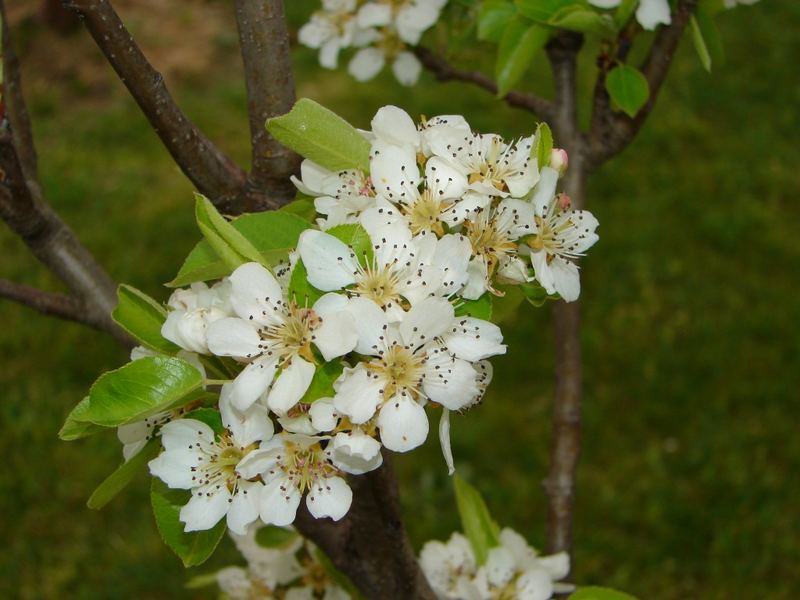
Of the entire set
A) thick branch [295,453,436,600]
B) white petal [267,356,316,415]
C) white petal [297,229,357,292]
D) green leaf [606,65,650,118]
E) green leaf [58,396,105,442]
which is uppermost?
white petal [297,229,357,292]

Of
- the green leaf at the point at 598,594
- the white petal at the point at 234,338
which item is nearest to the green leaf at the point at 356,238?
the white petal at the point at 234,338

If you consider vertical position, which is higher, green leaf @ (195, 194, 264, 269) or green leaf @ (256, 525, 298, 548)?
green leaf @ (195, 194, 264, 269)

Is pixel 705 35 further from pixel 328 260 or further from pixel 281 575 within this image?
pixel 281 575

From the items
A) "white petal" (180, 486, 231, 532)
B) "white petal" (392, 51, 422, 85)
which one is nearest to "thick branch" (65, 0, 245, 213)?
"white petal" (180, 486, 231, 532)

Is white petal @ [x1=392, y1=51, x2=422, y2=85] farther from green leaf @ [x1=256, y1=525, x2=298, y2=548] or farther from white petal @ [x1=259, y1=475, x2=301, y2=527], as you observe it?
white petal @ [x1=259, y1=475, x2=301, y2=527]

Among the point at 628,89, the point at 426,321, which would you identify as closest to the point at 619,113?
the point at 628,89

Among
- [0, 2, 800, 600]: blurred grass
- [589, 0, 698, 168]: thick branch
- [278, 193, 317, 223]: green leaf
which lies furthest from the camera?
[0, 2, 800, 600]: blurred grass

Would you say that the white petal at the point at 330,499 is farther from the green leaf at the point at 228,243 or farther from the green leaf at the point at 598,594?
the green leaf at the point at 598,594
